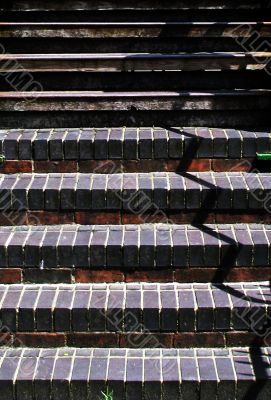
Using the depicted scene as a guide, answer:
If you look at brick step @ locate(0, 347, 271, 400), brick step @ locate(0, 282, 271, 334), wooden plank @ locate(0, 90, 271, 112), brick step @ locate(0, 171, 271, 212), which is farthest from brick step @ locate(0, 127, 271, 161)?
brick step @ locate(0, 347, 271, 400)

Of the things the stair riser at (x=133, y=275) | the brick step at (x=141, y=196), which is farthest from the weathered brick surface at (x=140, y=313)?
the brick step at (x=141, y=196)

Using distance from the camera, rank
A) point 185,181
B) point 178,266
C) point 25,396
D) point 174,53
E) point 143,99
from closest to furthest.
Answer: point 25,396, point 178,266, point 185,181, point 143,99, point 174,53

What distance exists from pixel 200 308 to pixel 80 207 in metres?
1.06

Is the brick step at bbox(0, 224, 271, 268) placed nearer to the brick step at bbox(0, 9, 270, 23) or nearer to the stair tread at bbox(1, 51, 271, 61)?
the stair tread at bbox(1, 51, 271, 61)

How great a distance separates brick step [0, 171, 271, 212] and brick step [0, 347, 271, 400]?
98 cm

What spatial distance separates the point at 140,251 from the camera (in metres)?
3.78

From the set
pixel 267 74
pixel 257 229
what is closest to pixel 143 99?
pixel 267 74

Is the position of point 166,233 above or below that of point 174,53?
below

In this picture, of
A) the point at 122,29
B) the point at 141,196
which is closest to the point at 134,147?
the point at 141,196

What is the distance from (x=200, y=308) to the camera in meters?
3.60

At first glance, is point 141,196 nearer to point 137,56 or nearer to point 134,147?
point 134,147

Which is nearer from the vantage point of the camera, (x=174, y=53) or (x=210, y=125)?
(x=210, y=125)

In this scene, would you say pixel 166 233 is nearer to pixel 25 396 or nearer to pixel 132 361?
pixel 132 361

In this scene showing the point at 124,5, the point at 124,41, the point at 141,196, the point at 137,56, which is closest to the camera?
the point at 141,196
